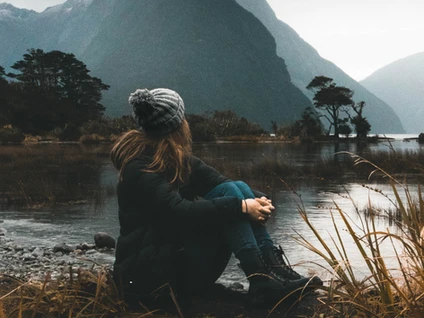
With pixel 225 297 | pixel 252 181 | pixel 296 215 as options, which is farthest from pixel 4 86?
pixel 225 297

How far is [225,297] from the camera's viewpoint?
3.03m

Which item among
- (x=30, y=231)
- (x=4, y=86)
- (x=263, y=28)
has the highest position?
(x=263, y=28)

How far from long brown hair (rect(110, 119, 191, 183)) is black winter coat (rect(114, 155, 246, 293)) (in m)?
0.04

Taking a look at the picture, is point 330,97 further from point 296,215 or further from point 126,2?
point 126,2

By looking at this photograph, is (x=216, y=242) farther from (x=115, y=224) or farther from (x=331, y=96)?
(x=331, y=96)

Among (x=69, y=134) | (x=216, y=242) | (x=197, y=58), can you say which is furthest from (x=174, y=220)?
(x=197, y=58)

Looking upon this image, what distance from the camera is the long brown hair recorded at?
2582 mm

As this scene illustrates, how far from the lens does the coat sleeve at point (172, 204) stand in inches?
101

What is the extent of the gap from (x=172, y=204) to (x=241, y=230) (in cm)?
37

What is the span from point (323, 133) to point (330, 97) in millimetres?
12735

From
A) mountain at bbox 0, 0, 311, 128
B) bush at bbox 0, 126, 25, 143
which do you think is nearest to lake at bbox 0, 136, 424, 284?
bush at bbox 0, 126, 25, 143

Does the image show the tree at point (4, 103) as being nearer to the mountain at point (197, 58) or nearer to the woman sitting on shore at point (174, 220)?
the woman sitting on shore at point (174, 220)

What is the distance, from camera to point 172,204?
2555 mm

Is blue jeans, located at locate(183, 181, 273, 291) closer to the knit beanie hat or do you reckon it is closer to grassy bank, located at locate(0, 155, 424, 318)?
Answer: grassy bank, located at locate(0, 155, 424, 318)
